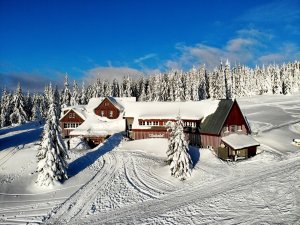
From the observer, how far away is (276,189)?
32688 mm

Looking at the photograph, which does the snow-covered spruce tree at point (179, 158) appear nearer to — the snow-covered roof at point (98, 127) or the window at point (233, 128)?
the window at point (233, 128)

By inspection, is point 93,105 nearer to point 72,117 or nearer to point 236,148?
point 72,117

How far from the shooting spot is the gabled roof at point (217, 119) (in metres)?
51.9

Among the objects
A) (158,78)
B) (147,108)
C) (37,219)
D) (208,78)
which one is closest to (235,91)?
(208,78)

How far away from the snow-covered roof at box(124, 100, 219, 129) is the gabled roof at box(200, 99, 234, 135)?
944 mm

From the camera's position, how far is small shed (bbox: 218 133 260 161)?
4881cm

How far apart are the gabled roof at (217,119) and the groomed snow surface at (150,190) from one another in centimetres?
447

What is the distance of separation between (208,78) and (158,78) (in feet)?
70.7

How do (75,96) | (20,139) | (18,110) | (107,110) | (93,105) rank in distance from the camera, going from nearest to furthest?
(20,139) < (107,110) < (93,105) < (18,110) < (75,96)

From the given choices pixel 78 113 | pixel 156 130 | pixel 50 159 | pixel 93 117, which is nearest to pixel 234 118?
pixel 156 130

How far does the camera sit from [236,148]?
157 ft

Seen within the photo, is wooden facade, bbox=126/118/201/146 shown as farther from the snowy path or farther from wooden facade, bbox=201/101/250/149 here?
the snowy path

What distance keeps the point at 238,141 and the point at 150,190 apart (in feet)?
69.1

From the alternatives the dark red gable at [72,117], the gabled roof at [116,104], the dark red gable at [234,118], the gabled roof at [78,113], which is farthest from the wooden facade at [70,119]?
the dark red gable at [234,118]
